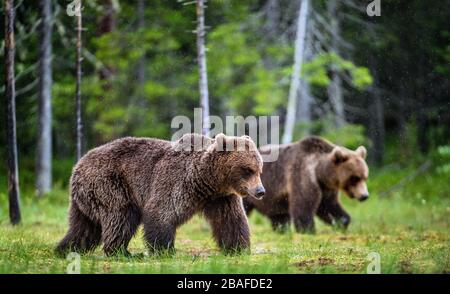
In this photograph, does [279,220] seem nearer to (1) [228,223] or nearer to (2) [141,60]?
(1) [228,223]

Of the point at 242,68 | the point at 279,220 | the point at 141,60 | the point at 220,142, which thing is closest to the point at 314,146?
the point at 279,220

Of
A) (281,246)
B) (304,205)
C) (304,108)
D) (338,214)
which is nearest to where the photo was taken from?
(281,246)

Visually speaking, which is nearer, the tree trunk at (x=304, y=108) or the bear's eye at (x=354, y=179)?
the bear's eye at (x=354, y=179)

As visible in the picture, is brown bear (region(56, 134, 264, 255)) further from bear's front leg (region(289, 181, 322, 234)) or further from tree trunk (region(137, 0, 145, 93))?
tree trunk (region(137, 0, 145, 93))

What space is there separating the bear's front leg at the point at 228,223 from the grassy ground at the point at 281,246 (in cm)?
21

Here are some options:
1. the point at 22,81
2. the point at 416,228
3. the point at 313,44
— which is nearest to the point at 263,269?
the point at 416,228

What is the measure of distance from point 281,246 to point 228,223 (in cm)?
168

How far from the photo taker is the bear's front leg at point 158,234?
7488 millimetres

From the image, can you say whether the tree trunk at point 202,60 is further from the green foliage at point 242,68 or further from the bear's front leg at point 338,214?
the green foliage at point 242,68

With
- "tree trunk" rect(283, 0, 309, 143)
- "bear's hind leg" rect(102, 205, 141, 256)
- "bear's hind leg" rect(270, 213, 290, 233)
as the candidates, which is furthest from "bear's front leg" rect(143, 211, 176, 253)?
"tree trunk" rect(283, 0, 309, 143)

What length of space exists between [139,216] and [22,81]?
36.0 ft

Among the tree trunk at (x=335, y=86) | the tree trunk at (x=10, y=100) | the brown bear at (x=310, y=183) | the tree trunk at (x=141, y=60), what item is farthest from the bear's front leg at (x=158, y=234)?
the tree trunk at (x=141, y=60)

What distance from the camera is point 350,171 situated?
11.4 m
